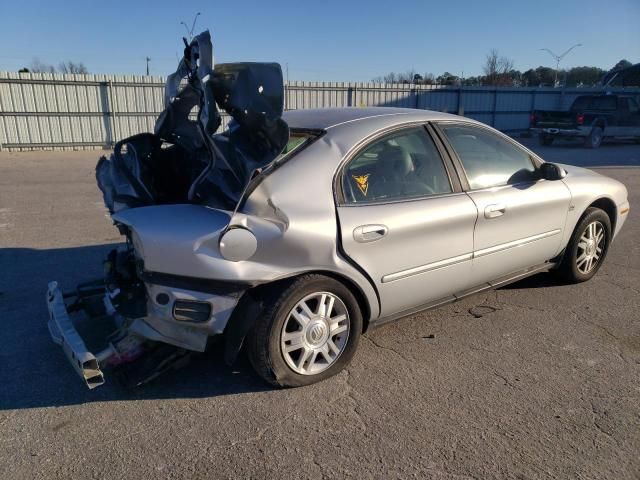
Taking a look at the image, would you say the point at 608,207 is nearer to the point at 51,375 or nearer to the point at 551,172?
the point at 551,172

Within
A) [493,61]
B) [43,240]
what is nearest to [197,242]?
[43,240]

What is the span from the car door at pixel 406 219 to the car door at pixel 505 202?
162mm

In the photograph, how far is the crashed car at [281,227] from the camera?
2.94 meters

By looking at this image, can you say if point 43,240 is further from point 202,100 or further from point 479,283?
point 479,283

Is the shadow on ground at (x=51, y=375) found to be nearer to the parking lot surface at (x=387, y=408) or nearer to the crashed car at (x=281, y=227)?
the parking lot surface at (x=387, y=408)

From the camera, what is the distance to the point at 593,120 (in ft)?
63.5

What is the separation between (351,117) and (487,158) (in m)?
1.21

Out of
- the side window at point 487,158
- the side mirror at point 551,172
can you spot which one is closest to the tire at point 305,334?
the side window at point 487,158

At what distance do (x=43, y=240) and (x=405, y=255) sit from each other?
16.4ft

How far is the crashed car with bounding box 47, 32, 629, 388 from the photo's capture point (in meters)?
2.94

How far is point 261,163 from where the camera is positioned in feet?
9.95

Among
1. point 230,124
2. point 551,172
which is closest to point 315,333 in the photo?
point 230,124

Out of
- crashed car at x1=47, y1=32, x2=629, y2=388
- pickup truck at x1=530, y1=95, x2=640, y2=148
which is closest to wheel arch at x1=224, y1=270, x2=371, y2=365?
crashed car at x1=47, y1=32, x2=629, y2=388

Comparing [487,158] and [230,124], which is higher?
[230,124]
